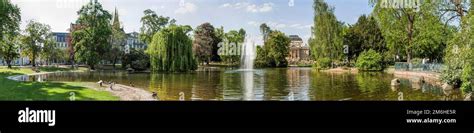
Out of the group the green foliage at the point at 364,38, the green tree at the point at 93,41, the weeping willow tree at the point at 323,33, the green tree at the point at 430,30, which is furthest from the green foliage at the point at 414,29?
the green tree at the point at 93,41

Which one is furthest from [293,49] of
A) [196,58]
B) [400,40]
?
[196,58]

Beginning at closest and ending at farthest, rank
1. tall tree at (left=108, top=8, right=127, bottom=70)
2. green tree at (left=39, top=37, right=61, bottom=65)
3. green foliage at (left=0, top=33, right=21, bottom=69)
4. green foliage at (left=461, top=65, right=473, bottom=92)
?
green foliage at (left=461, top=65, right=473, bottom=92)
green foliage at (left=0, top=33, right=21, bottom=69)
tall tree at (left=108, top=8, right=127, bottom=70)
green tree at (left=39, top=37, right=61, bottom=65)

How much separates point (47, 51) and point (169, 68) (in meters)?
8.50

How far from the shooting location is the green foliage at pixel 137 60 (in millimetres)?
19323

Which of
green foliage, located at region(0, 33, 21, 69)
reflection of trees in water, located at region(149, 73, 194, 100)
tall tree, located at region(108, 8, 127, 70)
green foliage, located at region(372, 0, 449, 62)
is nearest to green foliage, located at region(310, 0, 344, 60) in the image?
green foliage, located at region(372, 0, 449, 62)

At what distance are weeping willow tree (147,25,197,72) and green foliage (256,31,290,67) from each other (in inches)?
168

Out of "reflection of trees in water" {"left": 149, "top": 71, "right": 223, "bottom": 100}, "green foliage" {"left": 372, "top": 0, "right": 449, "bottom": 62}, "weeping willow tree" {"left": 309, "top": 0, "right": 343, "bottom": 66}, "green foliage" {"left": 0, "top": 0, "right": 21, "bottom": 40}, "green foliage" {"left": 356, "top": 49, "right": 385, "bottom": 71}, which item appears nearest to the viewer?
"reflection of trees in water" {"left": 149, "top": 71, "right": 223, "bottom": 100}

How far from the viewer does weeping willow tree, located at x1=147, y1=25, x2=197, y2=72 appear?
19.4m

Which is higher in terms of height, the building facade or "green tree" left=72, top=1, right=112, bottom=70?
"green tree" left=72, top=1, right=112, bottom=70

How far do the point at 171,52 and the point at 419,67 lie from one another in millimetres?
11380

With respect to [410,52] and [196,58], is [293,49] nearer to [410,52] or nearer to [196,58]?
[410,52]

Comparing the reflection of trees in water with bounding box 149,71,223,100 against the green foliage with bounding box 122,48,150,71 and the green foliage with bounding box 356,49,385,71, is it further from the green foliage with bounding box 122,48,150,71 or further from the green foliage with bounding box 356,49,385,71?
the green foliage with bounding box 122,48,150,71
